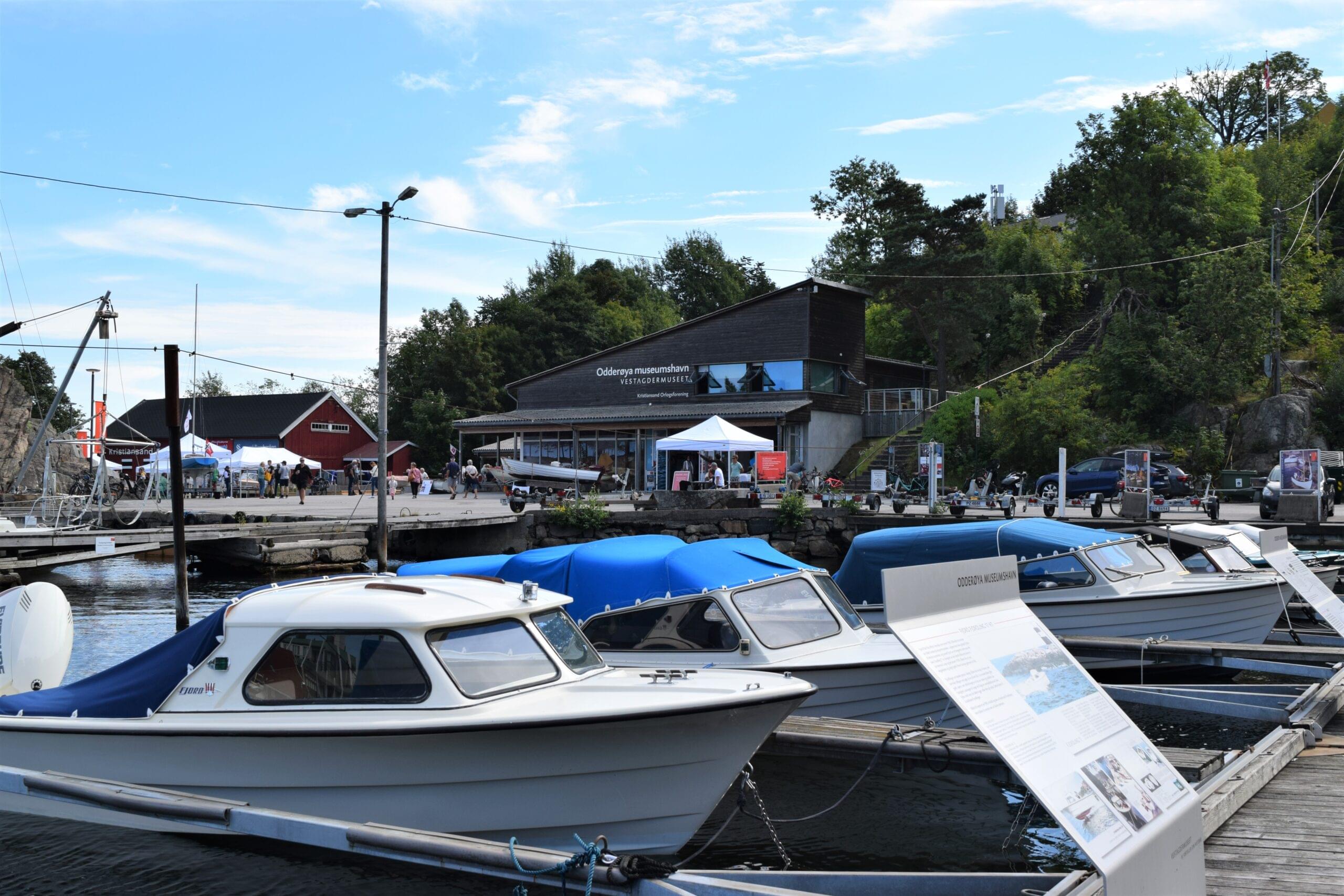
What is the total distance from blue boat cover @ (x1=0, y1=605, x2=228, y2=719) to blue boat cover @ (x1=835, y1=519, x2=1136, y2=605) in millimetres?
8481

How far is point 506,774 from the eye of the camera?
6867mm

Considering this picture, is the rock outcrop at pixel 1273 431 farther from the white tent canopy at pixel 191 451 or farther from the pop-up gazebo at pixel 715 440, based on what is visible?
the white tent canopy at pixel 191 451

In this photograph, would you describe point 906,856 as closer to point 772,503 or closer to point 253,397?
point 772,503

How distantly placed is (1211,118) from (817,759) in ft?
249

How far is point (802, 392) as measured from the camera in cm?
4544

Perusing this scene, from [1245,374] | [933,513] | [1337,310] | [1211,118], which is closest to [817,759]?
[933,513]

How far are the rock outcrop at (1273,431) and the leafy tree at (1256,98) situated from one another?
3899 cm

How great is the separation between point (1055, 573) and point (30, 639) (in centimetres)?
1157

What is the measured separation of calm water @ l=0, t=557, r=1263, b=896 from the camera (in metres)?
7.71

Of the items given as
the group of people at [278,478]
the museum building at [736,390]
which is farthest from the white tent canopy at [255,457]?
the museum building at [736,390]

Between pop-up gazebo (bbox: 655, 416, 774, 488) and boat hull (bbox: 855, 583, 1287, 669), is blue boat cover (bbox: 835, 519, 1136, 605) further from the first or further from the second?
pop-up gazebo (bbox: 655, 416, 774, 488)

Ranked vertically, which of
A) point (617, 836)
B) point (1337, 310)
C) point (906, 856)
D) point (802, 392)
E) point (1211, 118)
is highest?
point (1211, 118)

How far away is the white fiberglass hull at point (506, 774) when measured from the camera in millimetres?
6820

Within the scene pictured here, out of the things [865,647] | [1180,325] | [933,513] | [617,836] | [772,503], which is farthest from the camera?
[1180,325]
